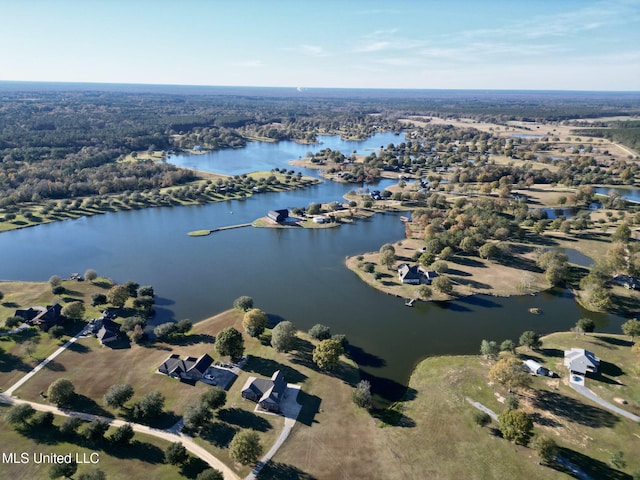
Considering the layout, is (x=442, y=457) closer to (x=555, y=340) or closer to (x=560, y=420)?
(x=560, y=420)

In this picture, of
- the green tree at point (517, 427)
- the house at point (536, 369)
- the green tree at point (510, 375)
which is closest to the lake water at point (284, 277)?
the house at point (536, 369)

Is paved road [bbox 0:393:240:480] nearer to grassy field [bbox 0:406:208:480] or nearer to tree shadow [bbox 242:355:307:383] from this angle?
grassy field [bbox 0:406:208:480]

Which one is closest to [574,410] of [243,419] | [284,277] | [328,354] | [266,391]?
[328,354]

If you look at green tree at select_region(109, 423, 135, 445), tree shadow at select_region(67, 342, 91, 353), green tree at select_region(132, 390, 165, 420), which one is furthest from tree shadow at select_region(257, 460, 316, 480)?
tree shadow at select_region(67, 342, 91, 353)

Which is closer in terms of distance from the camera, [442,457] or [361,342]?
[442,457]

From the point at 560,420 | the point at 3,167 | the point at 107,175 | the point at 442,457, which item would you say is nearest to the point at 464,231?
the point at 560,420

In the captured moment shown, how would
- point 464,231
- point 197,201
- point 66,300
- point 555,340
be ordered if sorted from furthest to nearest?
point 197,201 → point 464,231 → point 66,300 → point 555,340

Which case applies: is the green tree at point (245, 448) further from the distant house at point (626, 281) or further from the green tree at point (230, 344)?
the distant house at point (626, 281)
